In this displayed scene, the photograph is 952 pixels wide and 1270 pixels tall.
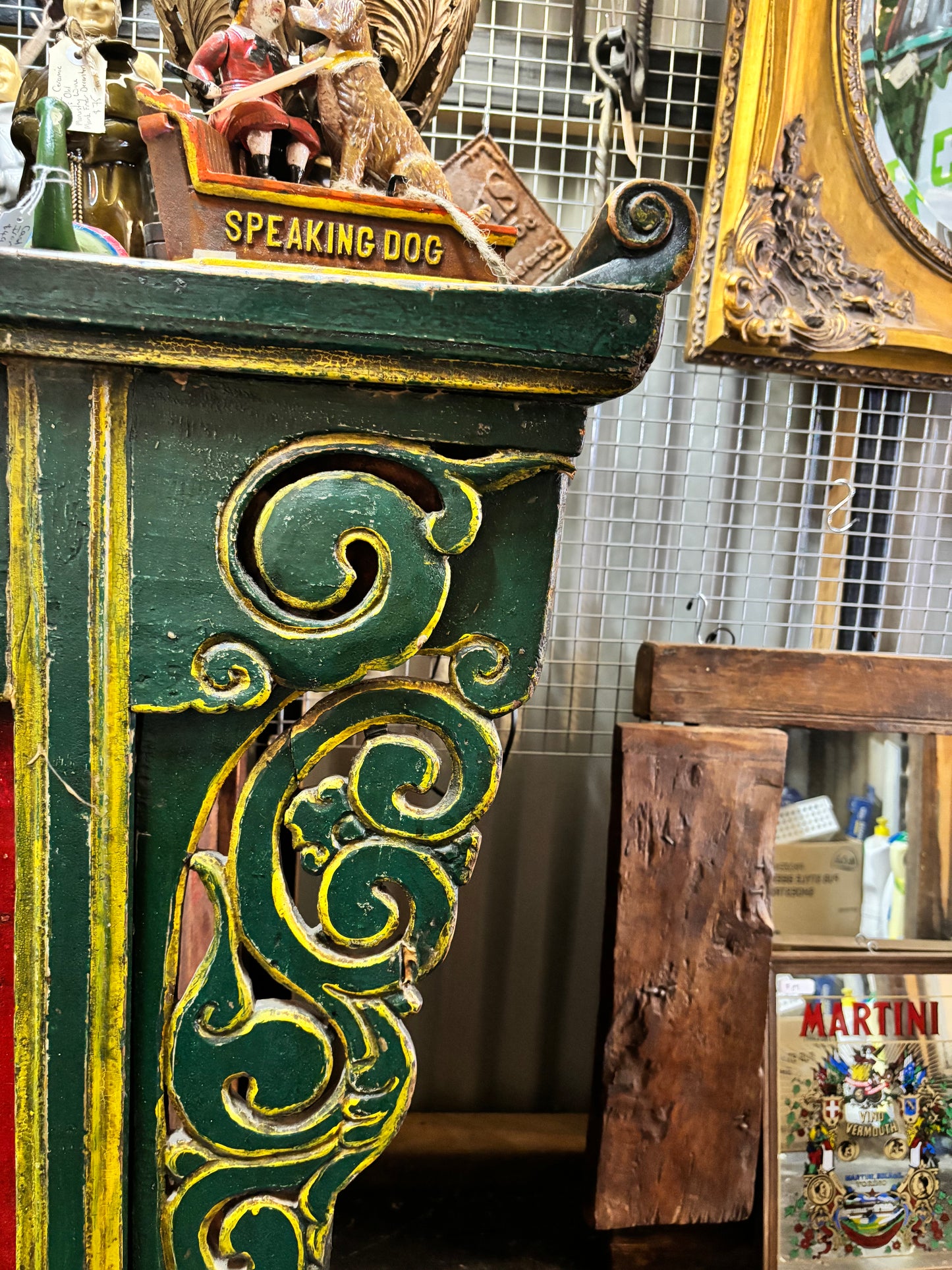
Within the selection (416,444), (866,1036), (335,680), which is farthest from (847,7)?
(866,1036)

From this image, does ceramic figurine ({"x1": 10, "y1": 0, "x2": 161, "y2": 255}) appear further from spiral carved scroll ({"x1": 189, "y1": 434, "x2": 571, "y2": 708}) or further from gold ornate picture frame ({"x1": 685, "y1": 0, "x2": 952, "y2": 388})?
gold ornate picture frame ({"x1": 685, "y1": 0, "x2": 952, "y2": 388})

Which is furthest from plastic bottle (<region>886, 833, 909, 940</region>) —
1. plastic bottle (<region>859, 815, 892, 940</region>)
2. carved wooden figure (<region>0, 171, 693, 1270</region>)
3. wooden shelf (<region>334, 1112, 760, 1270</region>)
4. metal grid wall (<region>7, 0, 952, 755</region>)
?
carved wooden figure (<region>0, 171, 693, 1270</region>)

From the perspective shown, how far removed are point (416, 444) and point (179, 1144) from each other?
40 centimetres

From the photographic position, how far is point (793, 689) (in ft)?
3.31

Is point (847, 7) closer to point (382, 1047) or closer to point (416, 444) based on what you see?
point (416, 444)

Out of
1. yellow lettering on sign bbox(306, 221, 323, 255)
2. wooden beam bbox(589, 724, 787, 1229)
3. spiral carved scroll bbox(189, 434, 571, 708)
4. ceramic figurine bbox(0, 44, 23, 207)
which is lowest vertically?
wooden beam bbox(589, 724, 787, 1229)

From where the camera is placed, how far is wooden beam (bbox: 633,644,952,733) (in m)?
0.99

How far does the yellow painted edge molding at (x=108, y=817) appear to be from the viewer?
0.45 meters

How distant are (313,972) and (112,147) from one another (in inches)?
22.8

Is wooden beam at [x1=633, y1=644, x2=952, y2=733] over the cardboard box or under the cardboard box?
over

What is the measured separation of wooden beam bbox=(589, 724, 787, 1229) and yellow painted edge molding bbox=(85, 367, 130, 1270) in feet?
2.01

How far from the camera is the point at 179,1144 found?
483 millimetres

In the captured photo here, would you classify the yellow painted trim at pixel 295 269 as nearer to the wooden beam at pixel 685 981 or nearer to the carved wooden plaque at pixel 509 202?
the carved wooden plaque at pixel 509 202

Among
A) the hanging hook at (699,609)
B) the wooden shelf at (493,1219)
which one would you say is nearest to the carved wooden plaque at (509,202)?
the hanging hook at (699,609)
